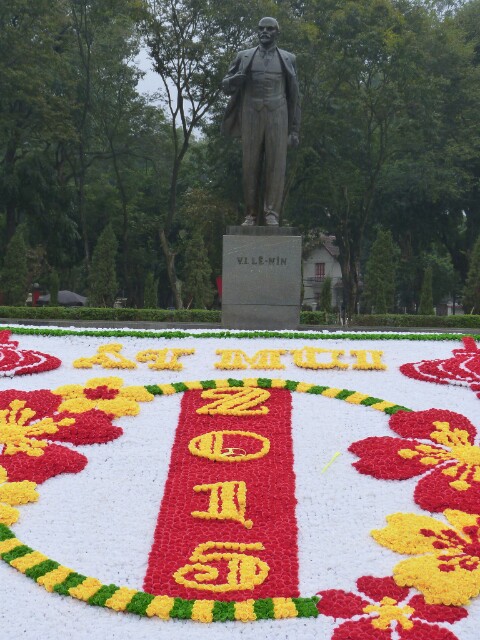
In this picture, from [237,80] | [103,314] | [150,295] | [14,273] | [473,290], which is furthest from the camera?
[150,295]

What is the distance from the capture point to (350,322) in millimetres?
16453

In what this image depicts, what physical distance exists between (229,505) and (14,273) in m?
18.2

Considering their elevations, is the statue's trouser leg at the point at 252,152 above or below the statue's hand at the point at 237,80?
below

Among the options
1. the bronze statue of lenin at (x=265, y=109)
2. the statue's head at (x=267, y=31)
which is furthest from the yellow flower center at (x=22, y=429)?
the statue's head at (x=267, y=31)

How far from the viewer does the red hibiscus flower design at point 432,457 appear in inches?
182

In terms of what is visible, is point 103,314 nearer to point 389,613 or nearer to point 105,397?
point 105,397

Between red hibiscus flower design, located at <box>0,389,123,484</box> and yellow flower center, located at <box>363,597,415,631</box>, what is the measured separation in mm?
2372

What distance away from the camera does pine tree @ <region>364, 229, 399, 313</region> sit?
71.6 feet

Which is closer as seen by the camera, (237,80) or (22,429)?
(22,429)

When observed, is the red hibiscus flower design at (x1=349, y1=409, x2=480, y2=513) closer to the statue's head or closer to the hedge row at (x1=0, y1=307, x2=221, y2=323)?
the statue's head

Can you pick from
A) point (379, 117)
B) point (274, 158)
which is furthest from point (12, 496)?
point (379, 117)

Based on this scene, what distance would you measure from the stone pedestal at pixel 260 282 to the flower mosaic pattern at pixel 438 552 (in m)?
5.25

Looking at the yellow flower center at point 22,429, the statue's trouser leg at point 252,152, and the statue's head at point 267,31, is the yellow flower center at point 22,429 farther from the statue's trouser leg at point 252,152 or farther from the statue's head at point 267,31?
the statue's head at point 267,31

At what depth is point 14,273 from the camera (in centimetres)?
2144
